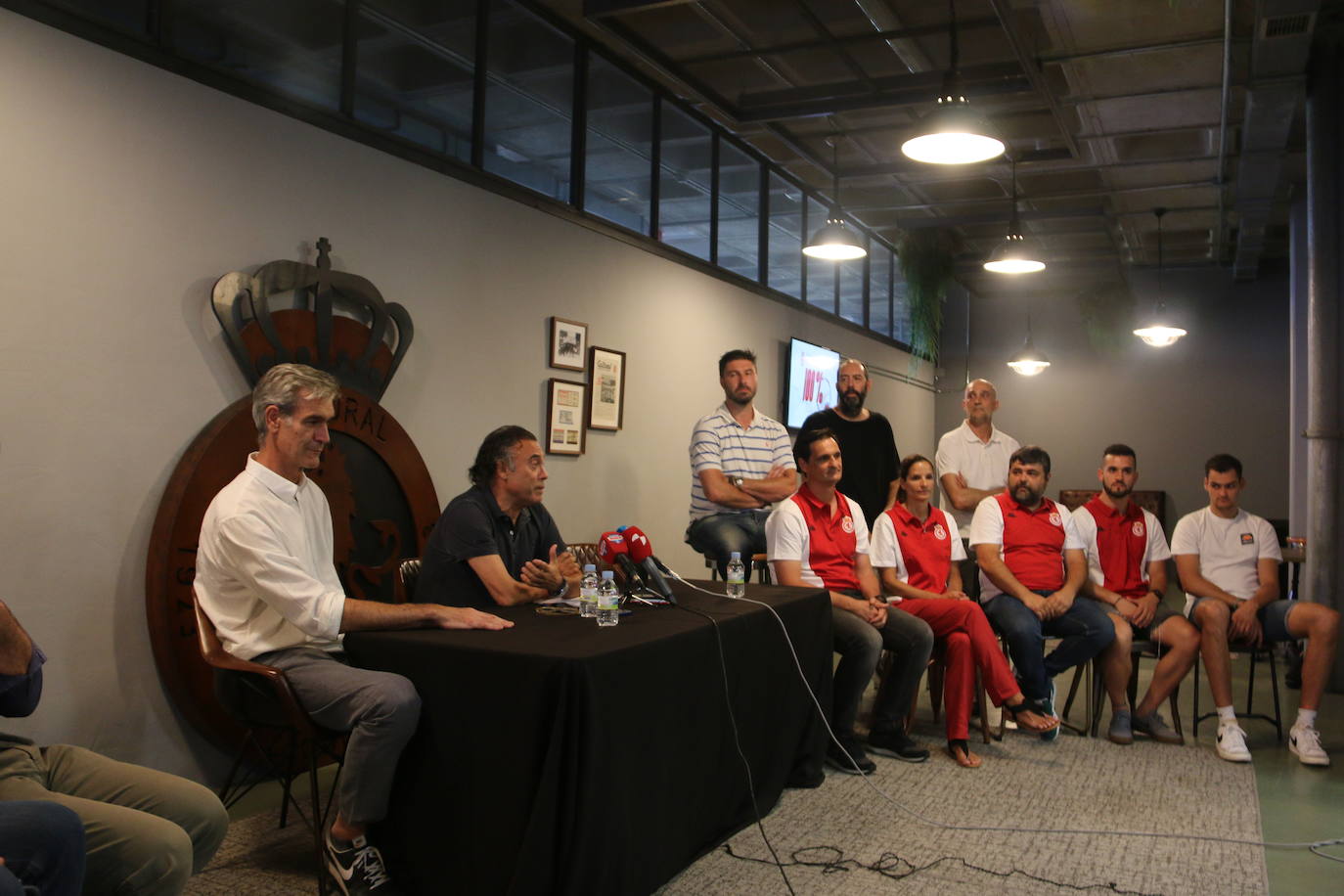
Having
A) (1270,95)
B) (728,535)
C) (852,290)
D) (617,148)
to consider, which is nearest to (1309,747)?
(728,535)

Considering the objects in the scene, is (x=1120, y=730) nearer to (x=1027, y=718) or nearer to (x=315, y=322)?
(x=1027, y=718)

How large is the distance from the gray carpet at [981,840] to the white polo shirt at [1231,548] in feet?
3.00

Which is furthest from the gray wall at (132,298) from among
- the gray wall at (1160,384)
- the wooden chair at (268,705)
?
the gray wall at (1160,384)

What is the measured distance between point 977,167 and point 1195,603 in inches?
153

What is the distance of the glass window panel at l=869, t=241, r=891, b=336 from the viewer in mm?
9867

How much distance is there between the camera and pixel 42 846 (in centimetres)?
168

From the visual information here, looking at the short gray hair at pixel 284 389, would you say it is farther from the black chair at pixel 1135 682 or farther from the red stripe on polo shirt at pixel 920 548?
the black chair at pixel 1135 682

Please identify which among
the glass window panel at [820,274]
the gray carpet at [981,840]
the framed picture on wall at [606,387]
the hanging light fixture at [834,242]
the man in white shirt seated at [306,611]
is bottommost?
the gray carpet at [981,840]

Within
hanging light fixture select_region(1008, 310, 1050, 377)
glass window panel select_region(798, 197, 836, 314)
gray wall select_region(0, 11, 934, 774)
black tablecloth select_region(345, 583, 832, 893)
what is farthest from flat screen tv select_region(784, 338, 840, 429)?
black tablecloth select_region(345, 583, 832, 893)

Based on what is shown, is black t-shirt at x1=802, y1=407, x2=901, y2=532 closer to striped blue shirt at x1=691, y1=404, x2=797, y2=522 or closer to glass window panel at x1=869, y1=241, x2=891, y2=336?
striped blue shirt at x1=691, y1=404, x2=797, y2=522

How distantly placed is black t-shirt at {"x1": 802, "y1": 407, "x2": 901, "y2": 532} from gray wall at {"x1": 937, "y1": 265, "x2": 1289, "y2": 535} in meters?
6.70

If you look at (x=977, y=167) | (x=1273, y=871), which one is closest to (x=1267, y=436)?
(x=977, y=167)

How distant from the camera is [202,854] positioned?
7.14 ft

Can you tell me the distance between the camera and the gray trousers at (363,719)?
95.7 inches
